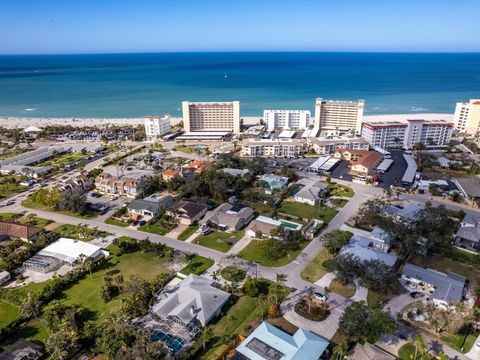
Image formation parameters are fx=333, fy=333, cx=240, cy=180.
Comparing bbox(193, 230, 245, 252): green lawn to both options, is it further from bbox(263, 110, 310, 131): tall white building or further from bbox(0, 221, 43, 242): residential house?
bbox(263, 110, 310, 131): tall white building

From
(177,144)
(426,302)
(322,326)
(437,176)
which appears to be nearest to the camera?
(322,326)

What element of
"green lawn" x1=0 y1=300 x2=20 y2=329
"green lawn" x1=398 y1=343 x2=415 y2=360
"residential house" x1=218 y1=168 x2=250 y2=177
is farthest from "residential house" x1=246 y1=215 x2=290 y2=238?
"green lawn" x1=0 y1=300 x2=20 y2=329

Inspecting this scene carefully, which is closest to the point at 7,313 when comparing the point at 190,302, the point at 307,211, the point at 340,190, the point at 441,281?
the point at 190,302

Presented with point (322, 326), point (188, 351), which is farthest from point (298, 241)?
point (188, 351)

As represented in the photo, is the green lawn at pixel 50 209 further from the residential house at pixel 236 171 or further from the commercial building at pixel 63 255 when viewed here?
the residential house at pixel 236 171

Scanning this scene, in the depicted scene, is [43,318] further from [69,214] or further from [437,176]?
[437,176]

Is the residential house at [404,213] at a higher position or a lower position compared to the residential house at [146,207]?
higher

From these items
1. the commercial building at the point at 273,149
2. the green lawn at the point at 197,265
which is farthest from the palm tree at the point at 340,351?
the commercial building at the point at 273,149
